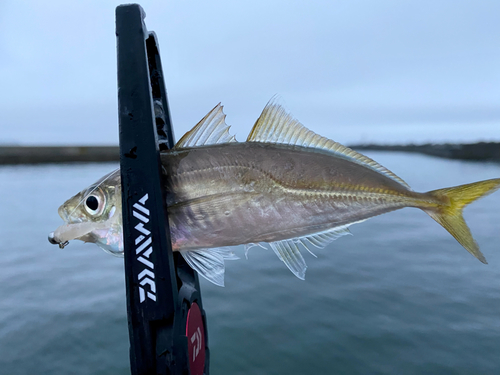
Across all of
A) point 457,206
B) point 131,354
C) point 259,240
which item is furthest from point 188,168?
point 457,206

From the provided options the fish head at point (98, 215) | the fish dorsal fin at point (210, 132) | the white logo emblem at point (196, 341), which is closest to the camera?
the fish head at point (98, 215)

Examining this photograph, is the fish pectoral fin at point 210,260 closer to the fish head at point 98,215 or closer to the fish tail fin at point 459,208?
the fish head at point 98,215

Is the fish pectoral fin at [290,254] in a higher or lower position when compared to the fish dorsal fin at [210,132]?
lower

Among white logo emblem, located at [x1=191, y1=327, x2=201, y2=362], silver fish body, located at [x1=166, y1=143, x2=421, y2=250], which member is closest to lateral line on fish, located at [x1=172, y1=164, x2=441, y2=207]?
silver fish body, located at [x1=166, y1=143, x2=421, y2=250]

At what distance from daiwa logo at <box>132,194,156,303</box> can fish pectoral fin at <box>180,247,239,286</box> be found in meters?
0.19

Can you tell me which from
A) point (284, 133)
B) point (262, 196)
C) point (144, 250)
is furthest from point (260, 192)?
point (144, 250)

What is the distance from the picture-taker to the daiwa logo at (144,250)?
5.33ft

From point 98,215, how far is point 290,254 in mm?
997

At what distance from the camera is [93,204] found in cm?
163

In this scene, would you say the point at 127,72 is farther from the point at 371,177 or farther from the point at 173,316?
the point at 371,177

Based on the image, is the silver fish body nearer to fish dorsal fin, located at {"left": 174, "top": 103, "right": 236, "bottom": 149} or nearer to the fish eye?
fish dorsal fin, located at {"left": 174, "top": 103, "right": 236, "bottom": 149}

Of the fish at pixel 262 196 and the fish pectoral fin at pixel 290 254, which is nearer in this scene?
the fish at pixel 262 196

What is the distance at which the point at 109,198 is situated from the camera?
1.69 meters

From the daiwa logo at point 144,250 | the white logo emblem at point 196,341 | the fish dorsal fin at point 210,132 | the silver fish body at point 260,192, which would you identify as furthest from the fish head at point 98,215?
the white logo emblem at point 196,341
